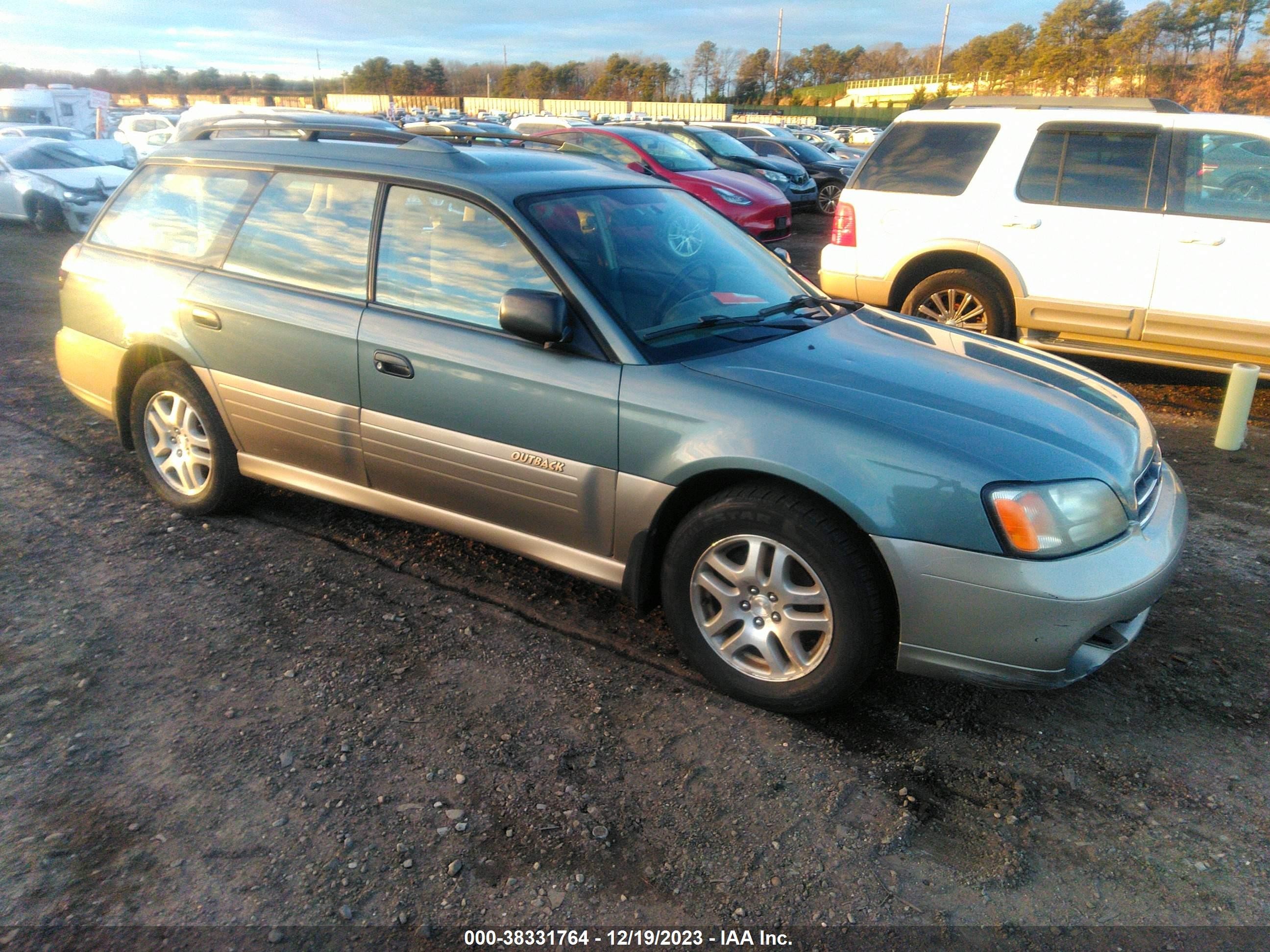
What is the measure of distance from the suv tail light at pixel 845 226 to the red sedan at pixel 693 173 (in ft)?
15.8

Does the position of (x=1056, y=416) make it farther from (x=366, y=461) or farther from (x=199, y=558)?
(x=199, y=558)

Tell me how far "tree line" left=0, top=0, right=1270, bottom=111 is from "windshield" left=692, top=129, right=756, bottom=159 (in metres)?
30.4

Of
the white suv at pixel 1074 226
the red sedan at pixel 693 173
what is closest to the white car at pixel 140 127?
the red sedan at pixel 693 173


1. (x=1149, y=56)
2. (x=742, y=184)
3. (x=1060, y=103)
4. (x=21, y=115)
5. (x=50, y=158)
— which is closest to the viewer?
(x=1060, y=103)

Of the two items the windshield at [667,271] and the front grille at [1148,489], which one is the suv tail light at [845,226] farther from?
the front grille at [1148,489]

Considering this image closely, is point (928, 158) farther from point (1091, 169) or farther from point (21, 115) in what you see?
point (21, 115)

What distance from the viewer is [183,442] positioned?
14.5 ft

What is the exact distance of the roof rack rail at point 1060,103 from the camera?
6434 millimetres

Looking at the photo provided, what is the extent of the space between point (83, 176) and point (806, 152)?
49.4ft

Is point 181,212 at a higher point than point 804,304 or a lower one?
higher

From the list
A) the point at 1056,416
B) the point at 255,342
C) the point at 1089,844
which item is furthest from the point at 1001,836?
the point at 255,342

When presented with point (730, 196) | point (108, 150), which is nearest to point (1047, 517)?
point (730, 196)

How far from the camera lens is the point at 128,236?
448 cm

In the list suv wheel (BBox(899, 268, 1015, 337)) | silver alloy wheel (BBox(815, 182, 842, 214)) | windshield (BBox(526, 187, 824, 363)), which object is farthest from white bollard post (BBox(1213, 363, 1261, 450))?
silver alloy wheel (BBox(815, 182, 842, 214))
